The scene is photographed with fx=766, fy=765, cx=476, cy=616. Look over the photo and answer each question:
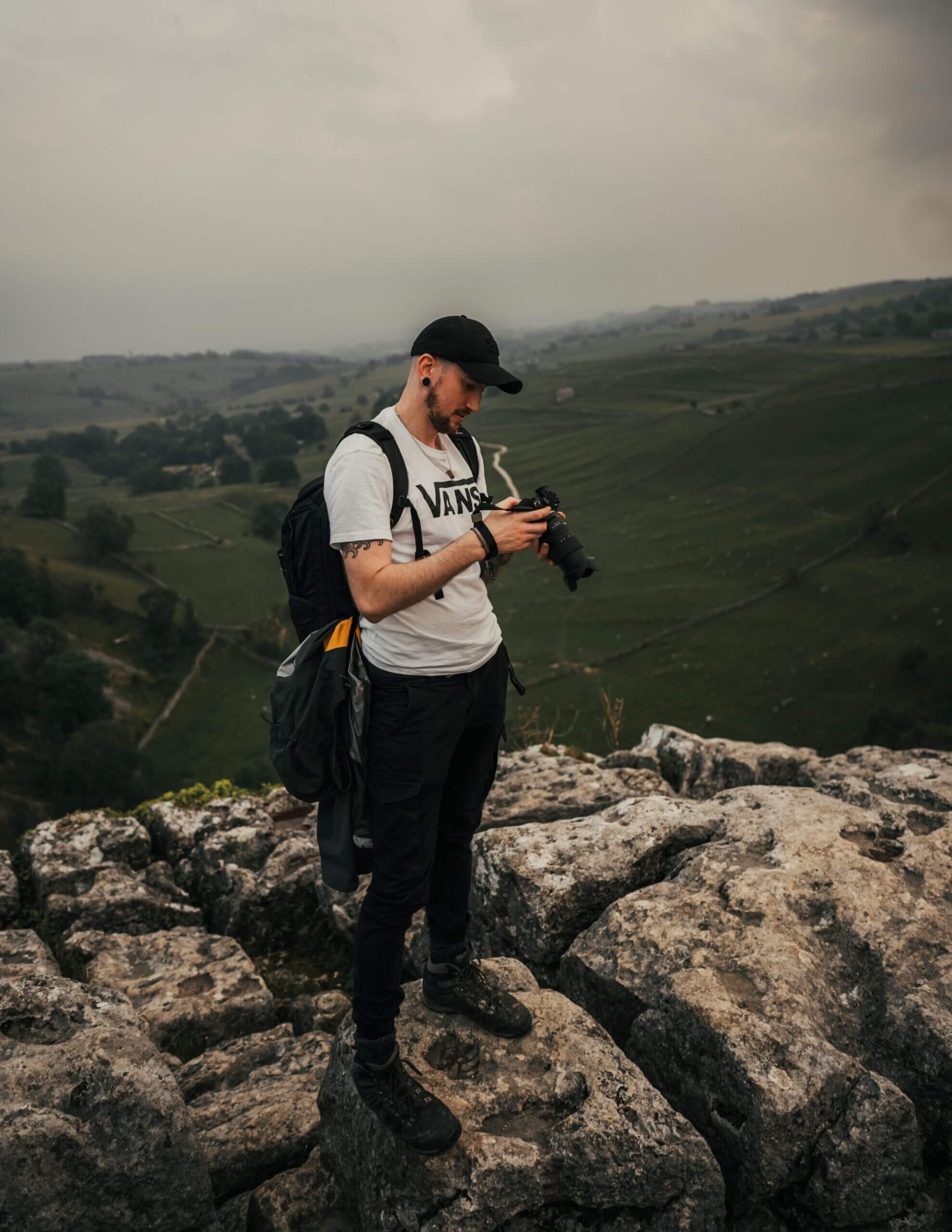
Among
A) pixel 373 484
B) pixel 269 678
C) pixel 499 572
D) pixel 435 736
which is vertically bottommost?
pixel 269 678

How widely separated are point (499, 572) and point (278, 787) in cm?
867

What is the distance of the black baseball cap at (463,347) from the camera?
4.11 m

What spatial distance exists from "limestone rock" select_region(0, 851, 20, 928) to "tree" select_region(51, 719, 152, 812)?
52.5 m

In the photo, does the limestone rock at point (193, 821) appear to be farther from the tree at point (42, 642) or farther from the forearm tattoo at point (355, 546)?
the tree at point (42, 642)

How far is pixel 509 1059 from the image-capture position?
472 cm

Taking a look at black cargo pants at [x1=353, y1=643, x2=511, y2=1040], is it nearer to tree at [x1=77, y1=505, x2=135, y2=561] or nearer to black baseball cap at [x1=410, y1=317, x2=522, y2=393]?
black baseball cap at [x1=410, y1=317, x2=522, y2=393]

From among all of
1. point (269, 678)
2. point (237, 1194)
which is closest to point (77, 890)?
point (237, 1194)

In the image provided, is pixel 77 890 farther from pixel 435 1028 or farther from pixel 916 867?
pixel 916 867

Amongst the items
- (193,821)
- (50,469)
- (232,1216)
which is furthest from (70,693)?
(50,469)

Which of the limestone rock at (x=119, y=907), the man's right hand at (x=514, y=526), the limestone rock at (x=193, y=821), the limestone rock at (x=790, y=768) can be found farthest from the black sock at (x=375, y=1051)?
the limestone rock at (x=193, y=821)

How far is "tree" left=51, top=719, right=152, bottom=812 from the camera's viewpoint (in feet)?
188

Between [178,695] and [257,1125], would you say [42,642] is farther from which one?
[257,1125]

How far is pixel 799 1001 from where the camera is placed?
484 cm

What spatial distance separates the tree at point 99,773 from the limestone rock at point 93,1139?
189 feet
